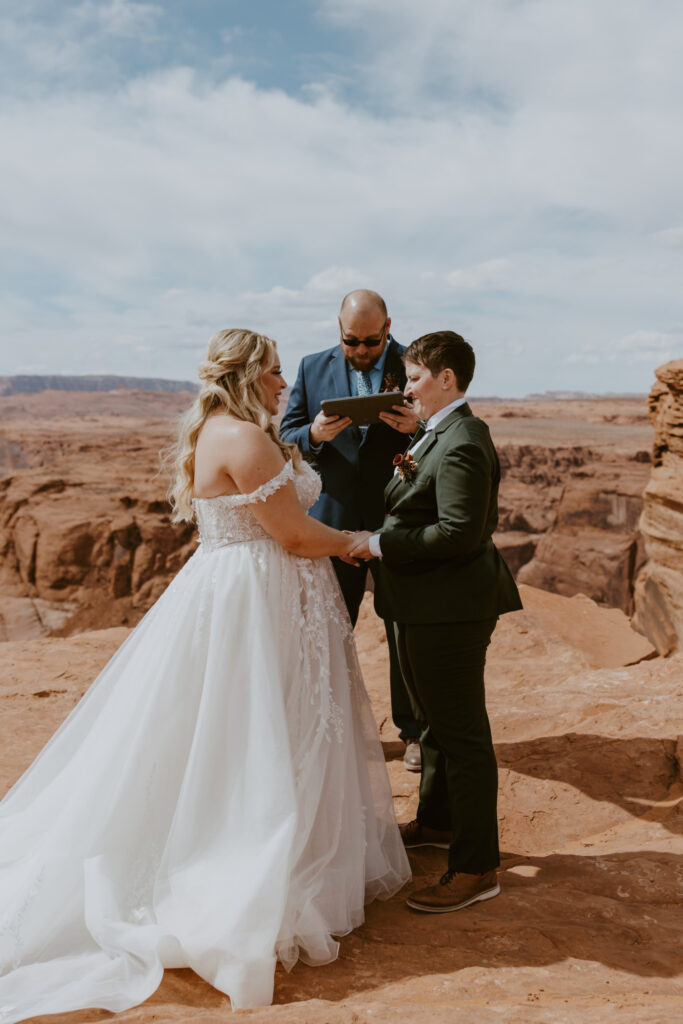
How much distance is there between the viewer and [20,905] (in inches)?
97.1

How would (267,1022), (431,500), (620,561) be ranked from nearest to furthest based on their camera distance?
(267,1022)
(431,500)
(620,561)

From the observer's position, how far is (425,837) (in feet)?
11.3

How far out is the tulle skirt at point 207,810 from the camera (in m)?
2.34

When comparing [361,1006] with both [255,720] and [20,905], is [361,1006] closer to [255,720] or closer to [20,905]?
[255,720]

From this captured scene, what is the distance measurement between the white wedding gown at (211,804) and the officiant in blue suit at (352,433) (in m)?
0.92

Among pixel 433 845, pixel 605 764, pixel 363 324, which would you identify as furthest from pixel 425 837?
pixel 363 324

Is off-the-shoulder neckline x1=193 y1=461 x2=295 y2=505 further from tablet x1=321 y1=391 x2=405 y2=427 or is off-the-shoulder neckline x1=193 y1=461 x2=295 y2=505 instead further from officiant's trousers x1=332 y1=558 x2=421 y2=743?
officiant's trousers x1=332 y1=558 x2=421 y2=743

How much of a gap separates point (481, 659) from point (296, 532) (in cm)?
83

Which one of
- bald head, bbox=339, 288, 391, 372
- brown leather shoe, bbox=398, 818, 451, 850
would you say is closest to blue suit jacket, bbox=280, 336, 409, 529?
bald head, bbox=339, 288, 391, 372

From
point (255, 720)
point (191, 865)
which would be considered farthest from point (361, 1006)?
point (255, 720)

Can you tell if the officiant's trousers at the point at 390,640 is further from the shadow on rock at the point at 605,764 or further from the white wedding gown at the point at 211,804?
the white wedding gown at the point at 211,804

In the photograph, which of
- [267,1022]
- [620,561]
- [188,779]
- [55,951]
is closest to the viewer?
[267,1022]

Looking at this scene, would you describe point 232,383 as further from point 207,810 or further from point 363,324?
point 207,810

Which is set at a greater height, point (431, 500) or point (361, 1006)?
point (431, 500)
